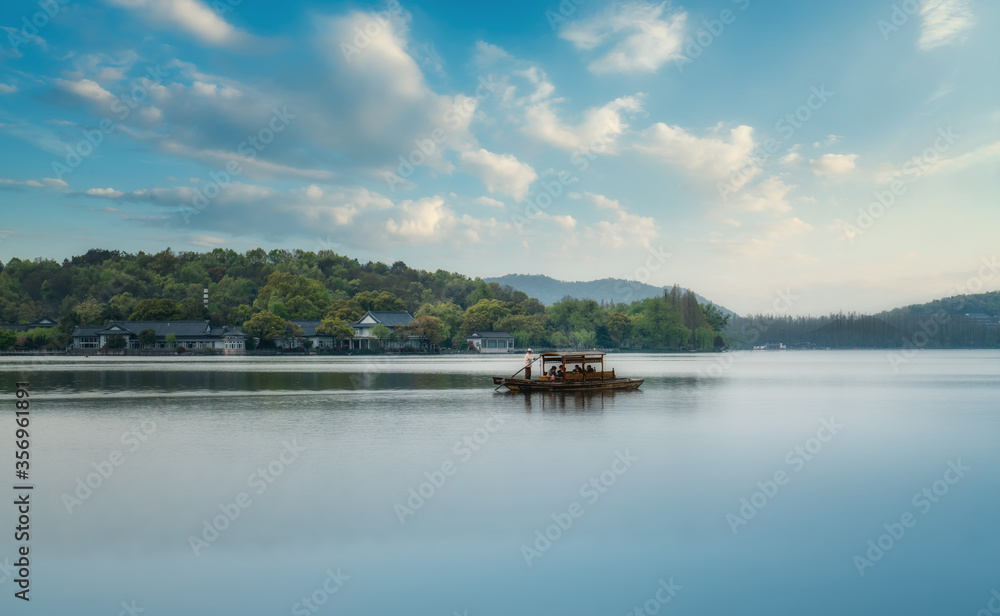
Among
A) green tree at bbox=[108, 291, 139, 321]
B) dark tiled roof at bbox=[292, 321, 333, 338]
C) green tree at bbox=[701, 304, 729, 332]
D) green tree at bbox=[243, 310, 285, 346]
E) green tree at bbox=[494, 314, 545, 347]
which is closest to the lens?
green tree at bbox=[243, 310, 285, 346]

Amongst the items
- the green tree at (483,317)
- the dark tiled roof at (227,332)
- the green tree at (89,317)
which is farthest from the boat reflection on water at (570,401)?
the green tree at (89,317)

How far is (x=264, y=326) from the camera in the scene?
2918 inches

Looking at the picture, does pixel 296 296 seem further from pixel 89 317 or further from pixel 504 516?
pixel 504 516

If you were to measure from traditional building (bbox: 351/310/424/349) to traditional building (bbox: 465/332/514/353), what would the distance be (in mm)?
8260

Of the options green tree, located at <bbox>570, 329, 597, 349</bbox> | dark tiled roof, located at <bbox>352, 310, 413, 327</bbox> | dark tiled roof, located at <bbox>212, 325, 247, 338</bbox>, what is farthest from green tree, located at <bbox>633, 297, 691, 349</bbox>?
dark tiled roof, located at <bbox>212, 325, 247, 338</bbox>

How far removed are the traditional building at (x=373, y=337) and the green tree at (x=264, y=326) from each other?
1019 cm

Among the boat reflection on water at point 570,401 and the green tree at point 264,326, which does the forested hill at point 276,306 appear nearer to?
the green tree at point 264,326

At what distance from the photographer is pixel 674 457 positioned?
486 inches

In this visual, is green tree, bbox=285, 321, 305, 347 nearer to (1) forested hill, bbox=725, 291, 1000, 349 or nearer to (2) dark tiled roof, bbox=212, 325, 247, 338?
(2) dark tiled roof, bbox=212, 325, 247, 338

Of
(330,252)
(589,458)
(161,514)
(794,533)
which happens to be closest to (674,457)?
(589,458)

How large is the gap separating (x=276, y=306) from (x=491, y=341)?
28.0 metres

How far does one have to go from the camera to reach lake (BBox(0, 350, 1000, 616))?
6.32 meters

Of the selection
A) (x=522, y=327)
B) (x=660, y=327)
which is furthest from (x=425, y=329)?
(x=660, y=327)

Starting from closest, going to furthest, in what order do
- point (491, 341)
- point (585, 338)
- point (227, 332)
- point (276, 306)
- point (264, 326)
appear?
point (264, 326) < point (227, 332) < point (276, 306) < point (491, 341) < point (585, 338)
